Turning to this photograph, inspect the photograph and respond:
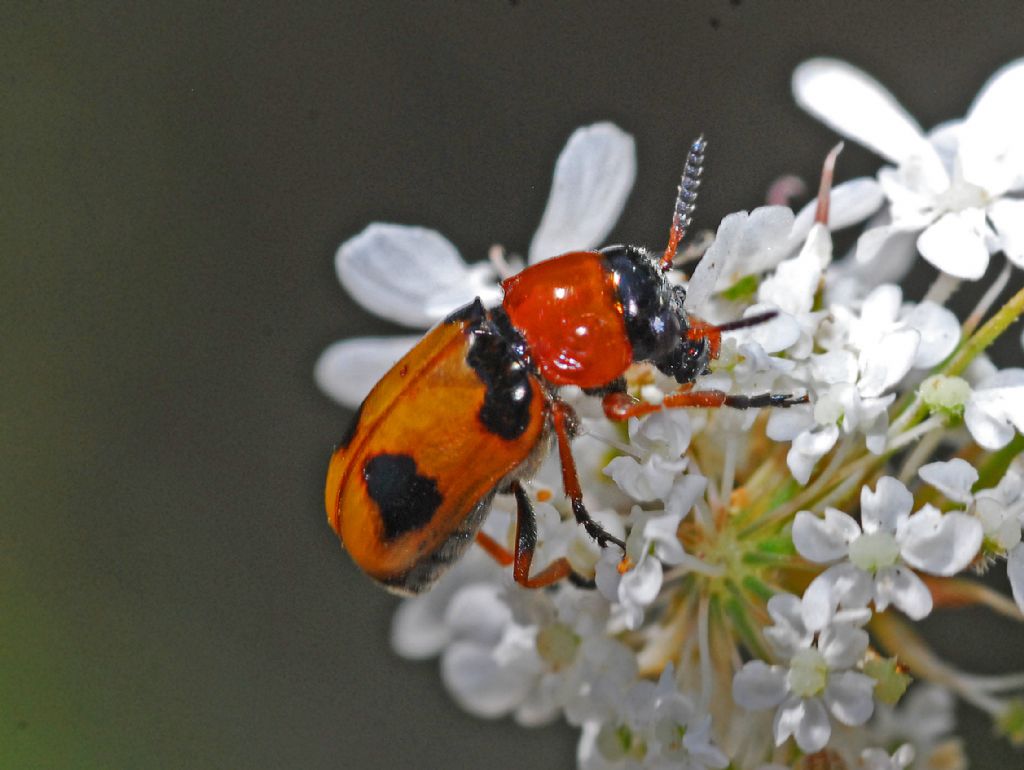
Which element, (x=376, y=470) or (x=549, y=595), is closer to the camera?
(x=376, y=470)

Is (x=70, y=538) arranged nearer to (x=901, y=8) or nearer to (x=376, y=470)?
(x=376, y=470)

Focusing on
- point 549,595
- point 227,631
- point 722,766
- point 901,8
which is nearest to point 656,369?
point 549,595

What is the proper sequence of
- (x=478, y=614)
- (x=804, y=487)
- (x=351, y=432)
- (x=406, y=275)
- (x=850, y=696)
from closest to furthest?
1. (x=850, y=696)
2. (x=804, y=487)
3. (x=351, y=432)
4. (x=406, y=275)
5. (x=478, y=614)

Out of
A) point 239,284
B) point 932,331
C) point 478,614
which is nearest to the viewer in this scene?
point 932,331

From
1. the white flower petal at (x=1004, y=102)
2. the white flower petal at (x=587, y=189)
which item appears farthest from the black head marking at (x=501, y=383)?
the white flower petal at (x=1004, y=102)

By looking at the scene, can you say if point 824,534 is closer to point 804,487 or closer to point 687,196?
point 804,487

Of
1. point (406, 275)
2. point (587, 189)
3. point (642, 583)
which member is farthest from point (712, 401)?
point (406, 275)

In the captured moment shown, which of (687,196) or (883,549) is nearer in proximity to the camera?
(883,549)
